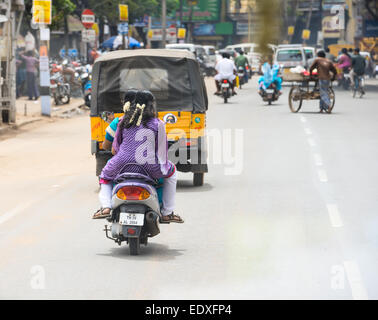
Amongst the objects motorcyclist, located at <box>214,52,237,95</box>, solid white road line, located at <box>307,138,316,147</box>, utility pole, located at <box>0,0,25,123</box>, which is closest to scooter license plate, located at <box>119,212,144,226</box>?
solid white road line, located at <box>307,138,316,147</box>

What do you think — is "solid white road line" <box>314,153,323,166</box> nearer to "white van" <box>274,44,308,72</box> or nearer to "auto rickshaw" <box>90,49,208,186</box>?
"auto rickshaw" <box>90,49,208,186</box>

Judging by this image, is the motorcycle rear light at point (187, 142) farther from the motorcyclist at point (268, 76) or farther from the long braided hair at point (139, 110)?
the motorcyclist at point (268, 76)

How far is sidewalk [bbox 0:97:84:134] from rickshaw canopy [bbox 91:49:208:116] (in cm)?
973

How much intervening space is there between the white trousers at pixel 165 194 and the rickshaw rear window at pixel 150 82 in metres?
4.69

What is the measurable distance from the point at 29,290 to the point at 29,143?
45.3ft

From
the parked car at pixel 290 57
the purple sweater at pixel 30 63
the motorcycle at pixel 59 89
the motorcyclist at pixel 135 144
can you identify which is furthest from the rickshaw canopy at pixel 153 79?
the parked car at pixel 290 57

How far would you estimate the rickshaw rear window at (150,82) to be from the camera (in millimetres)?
13984

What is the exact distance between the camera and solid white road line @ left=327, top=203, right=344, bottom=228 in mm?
10621

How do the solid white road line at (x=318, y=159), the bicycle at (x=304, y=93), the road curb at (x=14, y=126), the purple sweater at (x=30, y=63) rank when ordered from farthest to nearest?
the purple sweater at (x=30, y=63)
the bicycle at (x=304, y=93)
the road curb at (x=14, y=126)
the solid white road line at (x=318, y=159)

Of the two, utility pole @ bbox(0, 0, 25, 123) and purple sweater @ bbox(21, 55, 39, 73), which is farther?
purple sweater @ bbox(21, 55, 39, 73)

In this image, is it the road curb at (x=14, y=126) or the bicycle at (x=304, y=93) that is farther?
the bicycle at (x=304, y=93)

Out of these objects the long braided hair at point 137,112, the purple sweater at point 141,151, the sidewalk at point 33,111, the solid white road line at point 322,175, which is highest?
the long braided hair at point 137,112

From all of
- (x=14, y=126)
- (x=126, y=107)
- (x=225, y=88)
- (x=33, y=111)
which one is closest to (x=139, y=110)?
(x=126, y=107)

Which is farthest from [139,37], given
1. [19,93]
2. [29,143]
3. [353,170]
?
[353,170]
